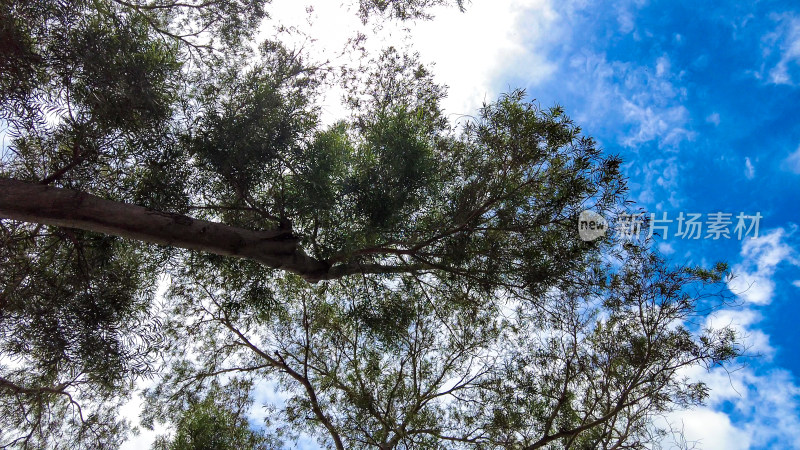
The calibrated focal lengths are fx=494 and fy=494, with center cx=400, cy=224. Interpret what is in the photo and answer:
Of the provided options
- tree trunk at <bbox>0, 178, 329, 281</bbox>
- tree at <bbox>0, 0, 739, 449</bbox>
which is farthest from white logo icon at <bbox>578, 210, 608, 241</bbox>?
tree trunk at <bbox>0, 178, 329, 281</bbox>

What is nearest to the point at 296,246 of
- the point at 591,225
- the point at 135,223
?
the point at 135,223

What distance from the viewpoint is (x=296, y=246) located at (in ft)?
16.6

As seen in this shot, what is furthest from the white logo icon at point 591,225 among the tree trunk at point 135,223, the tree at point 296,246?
the tree trunk at point 135,223

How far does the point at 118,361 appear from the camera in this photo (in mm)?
5242

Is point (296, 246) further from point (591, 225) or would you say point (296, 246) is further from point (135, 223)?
point (591, 225)

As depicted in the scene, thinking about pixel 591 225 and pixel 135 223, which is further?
pixel 591 225

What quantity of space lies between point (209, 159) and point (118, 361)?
235 cm

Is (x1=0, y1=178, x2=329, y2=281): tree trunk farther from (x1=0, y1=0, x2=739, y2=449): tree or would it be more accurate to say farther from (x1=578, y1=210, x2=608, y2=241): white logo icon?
(x1=578, y1=210, x2=608, y2=241): white logo icon

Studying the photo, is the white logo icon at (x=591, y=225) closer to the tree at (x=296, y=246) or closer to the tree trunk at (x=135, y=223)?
the tree at (x=296, y=246)

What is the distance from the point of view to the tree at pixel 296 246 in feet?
15.1

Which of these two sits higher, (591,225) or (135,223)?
(591,225)

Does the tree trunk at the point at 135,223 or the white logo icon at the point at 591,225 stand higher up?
the white logo icon at the point at 591,225

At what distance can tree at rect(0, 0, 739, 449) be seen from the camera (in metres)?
4.61

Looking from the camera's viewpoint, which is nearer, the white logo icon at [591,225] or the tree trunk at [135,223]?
the tree trunk at [135,223]
